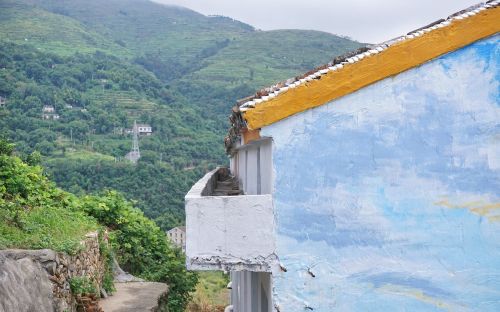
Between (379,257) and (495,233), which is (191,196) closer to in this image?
(379,257)

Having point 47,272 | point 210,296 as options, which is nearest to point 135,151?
point 210,296

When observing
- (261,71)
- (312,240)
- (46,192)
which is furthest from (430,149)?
(261,71)

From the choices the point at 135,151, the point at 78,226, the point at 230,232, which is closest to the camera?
the point at 230,232

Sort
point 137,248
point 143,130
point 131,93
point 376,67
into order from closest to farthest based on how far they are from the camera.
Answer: point 376,67 → point 137,248 → point 143,130 → point 131,93

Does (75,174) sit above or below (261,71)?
below

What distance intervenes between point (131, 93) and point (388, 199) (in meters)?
70.1

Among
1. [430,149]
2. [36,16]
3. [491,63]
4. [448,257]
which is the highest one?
[36,16]

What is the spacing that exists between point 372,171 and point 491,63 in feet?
5.01

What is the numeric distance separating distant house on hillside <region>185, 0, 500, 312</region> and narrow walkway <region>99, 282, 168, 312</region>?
177 inches

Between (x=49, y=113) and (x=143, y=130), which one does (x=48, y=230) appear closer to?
(x=49, y=113)

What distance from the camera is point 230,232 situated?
5.79m

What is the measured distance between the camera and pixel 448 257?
5.73 meters

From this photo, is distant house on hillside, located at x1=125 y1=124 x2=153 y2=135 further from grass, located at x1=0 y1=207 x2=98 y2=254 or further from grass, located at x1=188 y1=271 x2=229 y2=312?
grass, located at x1=0 y1=207 x2=98 y2=254

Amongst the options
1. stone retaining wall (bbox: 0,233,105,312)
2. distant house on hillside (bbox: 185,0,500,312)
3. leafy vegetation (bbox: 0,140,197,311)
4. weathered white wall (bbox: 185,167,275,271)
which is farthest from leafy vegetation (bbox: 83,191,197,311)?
distant house on hillside (bbox: 185,0,500,312)
